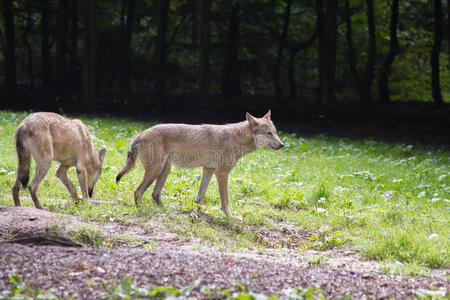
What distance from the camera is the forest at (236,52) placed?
23828mm

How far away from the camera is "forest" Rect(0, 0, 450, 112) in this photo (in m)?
23.8

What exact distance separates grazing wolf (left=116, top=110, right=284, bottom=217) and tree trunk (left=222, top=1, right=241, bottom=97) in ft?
58.8

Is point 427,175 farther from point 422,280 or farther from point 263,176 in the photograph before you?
point 422,280

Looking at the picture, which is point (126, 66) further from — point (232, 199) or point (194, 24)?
point (232, 199)

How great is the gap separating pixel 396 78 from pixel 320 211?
23.7m

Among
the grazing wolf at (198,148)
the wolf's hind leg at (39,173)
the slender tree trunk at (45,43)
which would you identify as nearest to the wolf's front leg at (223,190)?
the grazing wolf at (198,148)

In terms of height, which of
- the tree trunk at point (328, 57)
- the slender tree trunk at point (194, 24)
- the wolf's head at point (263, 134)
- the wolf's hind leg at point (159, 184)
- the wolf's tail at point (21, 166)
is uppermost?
the slender tree trunk at point (194, 24)

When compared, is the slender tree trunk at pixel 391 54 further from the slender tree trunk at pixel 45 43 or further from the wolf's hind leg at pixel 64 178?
the slender tree trunk at pixel 45 43

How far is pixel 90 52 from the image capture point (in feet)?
67.5

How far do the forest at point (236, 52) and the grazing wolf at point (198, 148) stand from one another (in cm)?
1356

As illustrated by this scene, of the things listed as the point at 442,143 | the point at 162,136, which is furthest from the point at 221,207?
the point at 442,143

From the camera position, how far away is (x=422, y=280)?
4738 mm

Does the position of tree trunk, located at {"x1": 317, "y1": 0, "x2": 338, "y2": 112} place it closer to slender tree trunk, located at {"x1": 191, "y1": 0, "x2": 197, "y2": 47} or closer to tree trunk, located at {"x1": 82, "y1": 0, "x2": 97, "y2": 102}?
slender tree trunk, located at {"x1": 191, "y1": 0, "x2": 197, "y2": 47}

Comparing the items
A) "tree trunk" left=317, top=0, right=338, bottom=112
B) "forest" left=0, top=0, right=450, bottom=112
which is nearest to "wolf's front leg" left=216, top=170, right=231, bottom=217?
"tree trunk" left=317, top=0, right=338, bottom=112
